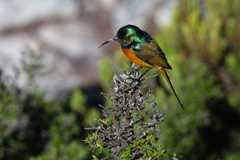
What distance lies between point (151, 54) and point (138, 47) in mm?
199

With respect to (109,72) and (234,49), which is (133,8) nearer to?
(234,49)

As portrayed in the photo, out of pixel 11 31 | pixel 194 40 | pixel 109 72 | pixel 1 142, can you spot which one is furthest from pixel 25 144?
pixel 11 31

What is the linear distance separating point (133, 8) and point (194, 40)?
3.69m

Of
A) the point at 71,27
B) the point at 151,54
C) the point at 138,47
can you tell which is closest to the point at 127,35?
the point at 138,47

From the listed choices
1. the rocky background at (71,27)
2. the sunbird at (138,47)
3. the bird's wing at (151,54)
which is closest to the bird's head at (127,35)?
the sunbird at (138,47)

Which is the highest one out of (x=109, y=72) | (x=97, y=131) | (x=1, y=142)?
(x=109, y=72)

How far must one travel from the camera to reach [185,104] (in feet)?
52.4

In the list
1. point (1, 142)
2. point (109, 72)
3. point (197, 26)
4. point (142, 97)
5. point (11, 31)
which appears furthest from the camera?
point (11, 31)

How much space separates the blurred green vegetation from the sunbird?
15.1 ft

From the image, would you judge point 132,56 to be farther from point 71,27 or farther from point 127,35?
point 71,27

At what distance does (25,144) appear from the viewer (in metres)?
14.7

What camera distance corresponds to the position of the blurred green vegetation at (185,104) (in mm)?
14156

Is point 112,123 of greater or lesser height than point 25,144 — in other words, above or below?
below

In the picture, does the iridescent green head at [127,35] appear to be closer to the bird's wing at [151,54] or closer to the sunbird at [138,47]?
the sunbird at [138,47]
